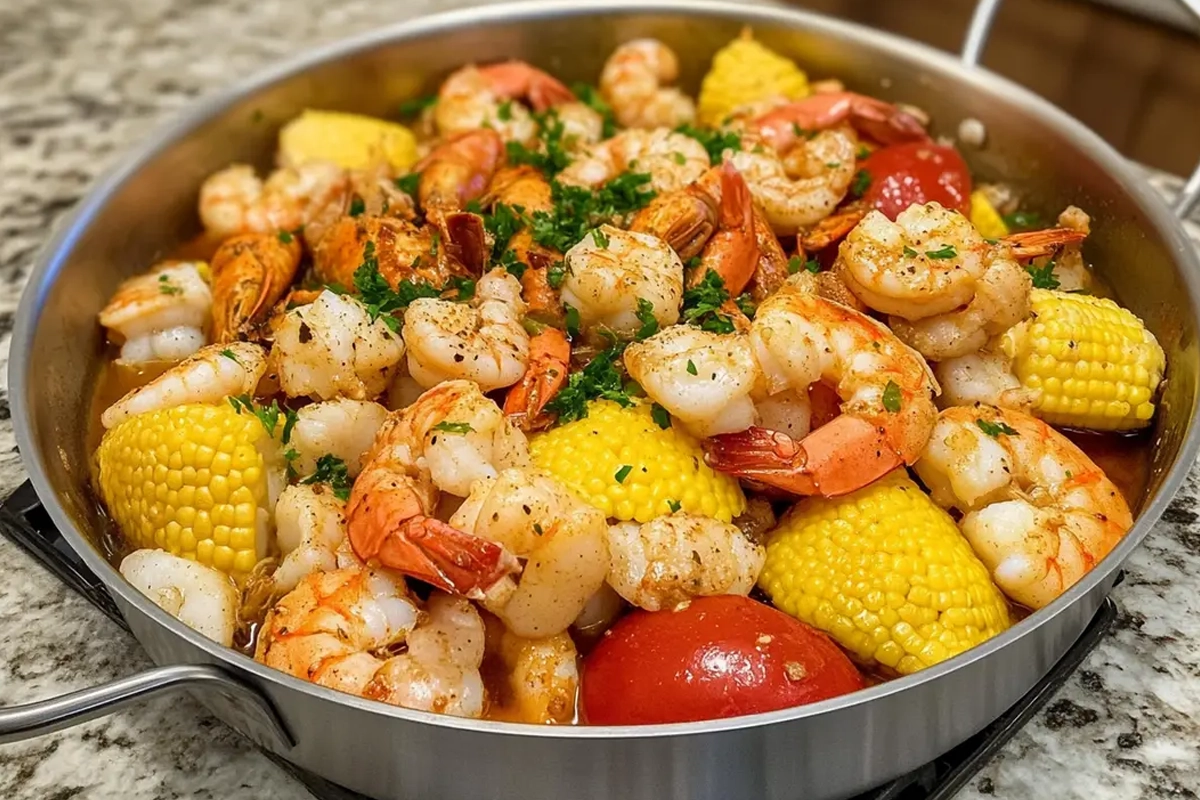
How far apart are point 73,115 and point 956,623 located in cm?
228

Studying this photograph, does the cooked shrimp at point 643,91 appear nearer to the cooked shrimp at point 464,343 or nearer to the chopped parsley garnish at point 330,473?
the cooked shrimp at point 464,343

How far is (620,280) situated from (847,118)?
83 cm

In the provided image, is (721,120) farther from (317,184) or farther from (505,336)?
(505,336)

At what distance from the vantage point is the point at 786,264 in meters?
1.77

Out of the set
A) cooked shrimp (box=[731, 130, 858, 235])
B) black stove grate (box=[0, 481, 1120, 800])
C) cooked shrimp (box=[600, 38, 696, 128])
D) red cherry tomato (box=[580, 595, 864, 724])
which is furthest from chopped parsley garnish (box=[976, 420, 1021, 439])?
cooked shrimp (box=[600, 38, 696, 128])

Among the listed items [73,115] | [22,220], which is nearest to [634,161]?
[22,220]

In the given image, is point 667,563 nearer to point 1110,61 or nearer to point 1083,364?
point 1083,364

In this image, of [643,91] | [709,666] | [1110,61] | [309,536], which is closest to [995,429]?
[709,666]

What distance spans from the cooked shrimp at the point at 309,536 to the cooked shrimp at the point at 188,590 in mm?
65

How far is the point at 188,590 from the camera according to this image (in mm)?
1359

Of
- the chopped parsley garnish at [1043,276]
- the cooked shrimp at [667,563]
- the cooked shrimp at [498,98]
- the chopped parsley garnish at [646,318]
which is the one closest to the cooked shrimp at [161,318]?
the cooked shrimp at [498,98]

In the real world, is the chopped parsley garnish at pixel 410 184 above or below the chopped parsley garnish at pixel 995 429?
below

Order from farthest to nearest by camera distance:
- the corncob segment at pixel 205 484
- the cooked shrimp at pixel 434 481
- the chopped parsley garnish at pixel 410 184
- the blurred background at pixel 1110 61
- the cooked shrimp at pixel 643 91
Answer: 1. the blurred background at pixel 1110 61
2. the cooked shrimp at pixel 643 91
3. the chopped parsley garnish at pixel 410 184
4. the corncob segment at pixel 205 484
5. the cooked shrimp at pixel 434 481

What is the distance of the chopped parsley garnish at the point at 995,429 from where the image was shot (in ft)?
4.73
